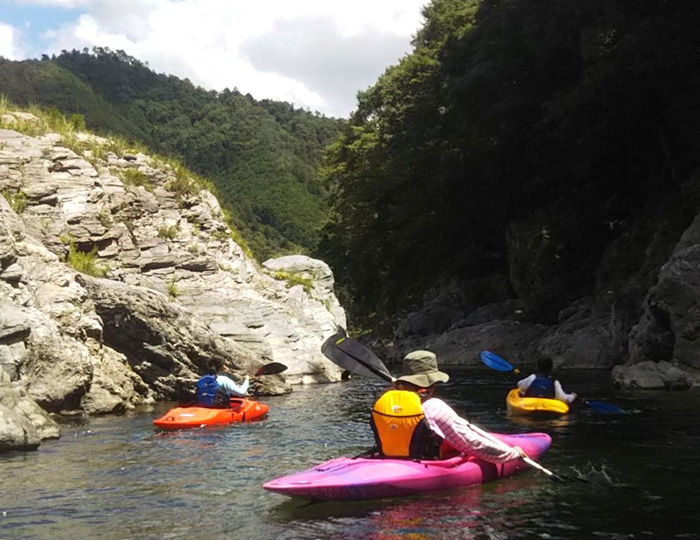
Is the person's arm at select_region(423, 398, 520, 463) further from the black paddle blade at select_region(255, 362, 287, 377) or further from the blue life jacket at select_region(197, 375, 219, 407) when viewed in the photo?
the black paddle blade at select_region(255, 362, 287, 377)

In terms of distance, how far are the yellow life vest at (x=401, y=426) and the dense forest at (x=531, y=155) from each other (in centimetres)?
1376

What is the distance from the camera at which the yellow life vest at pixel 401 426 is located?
6645 millimetres

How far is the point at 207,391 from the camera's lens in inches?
456

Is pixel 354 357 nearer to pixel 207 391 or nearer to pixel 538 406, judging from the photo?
pixel 207 391

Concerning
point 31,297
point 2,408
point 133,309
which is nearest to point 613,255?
point 133,309

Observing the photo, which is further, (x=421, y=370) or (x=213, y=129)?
(x=213, y=129)

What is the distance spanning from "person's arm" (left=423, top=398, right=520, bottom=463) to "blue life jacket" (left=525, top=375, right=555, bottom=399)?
485 centimetres

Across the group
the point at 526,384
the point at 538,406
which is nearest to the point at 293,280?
the point at 526,384

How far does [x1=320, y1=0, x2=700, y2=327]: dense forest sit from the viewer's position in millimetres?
20375

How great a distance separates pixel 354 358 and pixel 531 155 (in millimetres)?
20076

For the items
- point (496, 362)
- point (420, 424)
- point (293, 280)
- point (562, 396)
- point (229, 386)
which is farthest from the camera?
point (293, 280)

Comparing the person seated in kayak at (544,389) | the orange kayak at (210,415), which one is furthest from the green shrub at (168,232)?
the person seated in kayak at (544,389)

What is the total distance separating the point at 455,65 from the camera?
30.5 meters

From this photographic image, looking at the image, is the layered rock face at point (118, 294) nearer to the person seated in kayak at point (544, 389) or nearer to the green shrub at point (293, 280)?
the green shrub at point (293, 280)
